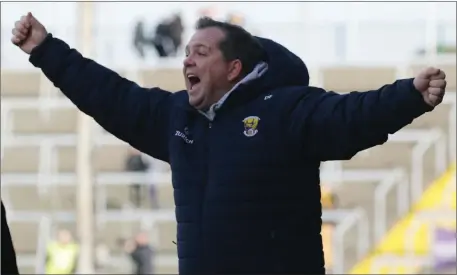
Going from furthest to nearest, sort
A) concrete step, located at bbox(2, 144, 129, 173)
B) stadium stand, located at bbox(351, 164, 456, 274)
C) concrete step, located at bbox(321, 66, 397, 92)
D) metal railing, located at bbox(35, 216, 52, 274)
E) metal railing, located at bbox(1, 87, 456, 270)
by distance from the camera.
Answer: concrete step, located at bbox(321, 66, 397, 92), concrete step, located at bbox(2, 144, 129, 173), metal railing, located at bbox(1, 87, 456, 270), metal railing, located at bbox(35, 216, 52, 274), stadium stand, located at bbox(351, 164, 456, 274)

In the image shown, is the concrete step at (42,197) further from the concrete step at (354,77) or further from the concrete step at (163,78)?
the concrete step at (354,77)

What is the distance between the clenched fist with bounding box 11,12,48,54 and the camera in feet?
13.5

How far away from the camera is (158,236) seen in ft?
46.8

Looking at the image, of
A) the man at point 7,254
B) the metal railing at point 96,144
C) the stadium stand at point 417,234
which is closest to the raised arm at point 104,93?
the man at point 7,254

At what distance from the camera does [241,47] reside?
3.93 meters

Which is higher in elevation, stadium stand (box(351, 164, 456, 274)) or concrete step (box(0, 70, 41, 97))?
concrete step (box(0, 70, 41, 97))

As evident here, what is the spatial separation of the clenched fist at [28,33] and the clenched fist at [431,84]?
4.36 ft

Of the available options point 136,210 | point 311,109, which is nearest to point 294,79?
point 311,109

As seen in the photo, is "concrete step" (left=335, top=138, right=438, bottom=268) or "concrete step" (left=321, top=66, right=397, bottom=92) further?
"concrete step" (left=321, top=66, right=397, bottom=92)

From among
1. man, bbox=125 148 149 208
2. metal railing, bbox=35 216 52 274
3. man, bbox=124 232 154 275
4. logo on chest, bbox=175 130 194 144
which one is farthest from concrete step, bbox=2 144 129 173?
logo on chest, bbox=175 130 194 144

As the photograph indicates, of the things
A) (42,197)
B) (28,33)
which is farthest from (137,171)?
(28,33)

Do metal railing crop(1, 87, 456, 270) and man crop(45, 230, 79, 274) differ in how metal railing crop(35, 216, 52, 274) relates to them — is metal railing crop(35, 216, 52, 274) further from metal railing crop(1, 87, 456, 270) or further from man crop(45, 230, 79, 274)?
metal railing crop(1, 87, 456, 270)

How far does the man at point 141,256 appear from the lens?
44.2 feet

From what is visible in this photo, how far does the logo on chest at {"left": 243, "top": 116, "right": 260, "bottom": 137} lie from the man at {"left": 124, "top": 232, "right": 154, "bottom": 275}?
9761mm
